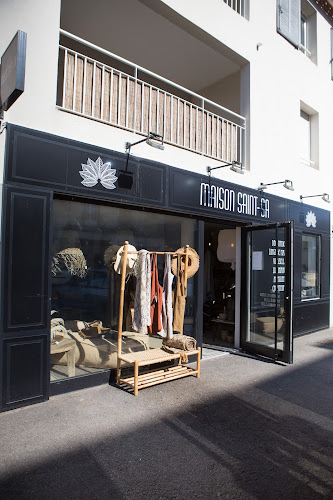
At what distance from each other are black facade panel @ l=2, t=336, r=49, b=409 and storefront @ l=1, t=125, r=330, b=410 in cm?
1

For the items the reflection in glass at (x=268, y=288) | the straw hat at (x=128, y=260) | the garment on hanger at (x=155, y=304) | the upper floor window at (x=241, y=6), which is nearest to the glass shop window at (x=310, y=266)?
the reflection in glass at (x=268, y=288)

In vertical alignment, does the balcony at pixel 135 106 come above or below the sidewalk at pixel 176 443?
above

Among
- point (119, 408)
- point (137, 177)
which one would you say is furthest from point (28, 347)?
point (137, 177)

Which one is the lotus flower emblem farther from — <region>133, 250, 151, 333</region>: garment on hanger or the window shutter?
the window shutter

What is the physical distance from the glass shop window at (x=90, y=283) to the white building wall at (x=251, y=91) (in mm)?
1042

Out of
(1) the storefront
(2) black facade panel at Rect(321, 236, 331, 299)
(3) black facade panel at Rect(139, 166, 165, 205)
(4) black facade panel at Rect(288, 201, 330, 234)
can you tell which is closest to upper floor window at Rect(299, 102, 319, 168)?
(4) black facade panel at Rect(288, 201, 330, 234)

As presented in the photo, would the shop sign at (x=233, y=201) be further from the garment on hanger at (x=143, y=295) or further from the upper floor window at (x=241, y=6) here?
the upper floor window at (x=241, y=6)

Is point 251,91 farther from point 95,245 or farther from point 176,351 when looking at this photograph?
point 176,351

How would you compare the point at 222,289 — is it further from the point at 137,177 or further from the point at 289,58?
the point at 289,58

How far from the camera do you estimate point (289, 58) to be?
28.5ft

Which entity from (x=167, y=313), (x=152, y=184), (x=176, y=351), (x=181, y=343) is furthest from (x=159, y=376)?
(x=152, y=184)

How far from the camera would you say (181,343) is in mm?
5324

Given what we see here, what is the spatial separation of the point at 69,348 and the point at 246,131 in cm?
552

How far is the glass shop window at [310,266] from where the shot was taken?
29.9ft
